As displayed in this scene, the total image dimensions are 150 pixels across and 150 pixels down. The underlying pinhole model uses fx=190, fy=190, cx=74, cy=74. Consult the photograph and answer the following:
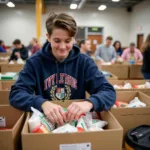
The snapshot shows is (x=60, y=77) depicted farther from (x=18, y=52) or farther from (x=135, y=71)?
(x=18, y=52)

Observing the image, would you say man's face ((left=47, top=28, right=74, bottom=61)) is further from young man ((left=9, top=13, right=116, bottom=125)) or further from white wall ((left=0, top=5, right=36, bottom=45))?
white wall ((left=0, top=5, right=36, bottom=45))

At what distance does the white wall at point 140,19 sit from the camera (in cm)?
939

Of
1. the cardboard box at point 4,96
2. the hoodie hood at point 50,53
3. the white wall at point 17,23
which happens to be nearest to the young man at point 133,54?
the cardboard box at point 4,96

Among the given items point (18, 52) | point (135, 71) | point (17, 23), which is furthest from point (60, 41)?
point (17, 23)

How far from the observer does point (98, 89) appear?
1127 mm

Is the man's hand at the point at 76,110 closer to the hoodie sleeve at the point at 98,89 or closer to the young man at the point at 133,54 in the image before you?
the hoodie sleeve at the point at 98,89

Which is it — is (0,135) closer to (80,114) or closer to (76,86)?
(80,114)

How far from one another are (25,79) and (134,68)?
3.96 meters

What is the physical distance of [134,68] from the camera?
4.64m

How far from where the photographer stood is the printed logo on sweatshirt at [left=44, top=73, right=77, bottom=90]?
3.73ft

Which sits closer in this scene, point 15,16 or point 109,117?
point 109,117

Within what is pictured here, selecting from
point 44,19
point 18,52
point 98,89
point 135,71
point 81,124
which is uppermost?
point 44,19

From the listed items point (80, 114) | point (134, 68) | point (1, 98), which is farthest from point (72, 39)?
point (134, 68)

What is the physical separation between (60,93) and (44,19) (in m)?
11.4
